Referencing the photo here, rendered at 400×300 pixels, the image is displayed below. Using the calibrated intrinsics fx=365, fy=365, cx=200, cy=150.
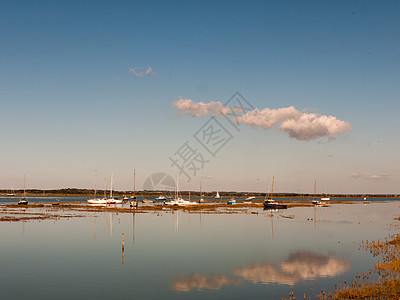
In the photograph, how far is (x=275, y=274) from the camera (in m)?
33.5

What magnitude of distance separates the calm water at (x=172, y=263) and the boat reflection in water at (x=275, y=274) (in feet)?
0.27

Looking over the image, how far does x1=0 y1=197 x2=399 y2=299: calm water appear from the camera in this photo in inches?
1121

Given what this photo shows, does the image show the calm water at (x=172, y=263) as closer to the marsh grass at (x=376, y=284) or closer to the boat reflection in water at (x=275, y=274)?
the boat reflection in water at (x=275, y=274)

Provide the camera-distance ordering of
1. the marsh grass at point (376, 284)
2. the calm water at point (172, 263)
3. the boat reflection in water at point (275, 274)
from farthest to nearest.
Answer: the boat reflection in water at point (275, 274)
the calm water at point (172, 263)
the marsh grass at point (376, 284)

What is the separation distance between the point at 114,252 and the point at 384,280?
1157 inches

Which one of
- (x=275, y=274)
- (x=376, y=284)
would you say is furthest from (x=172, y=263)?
(x=376, y=284)

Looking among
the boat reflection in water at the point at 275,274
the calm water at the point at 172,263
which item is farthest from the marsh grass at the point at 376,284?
the boat reflection in water at the point at 275,274

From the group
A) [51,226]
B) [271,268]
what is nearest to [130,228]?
[51,226]

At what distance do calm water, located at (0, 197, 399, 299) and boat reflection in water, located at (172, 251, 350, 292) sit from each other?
0.08 m

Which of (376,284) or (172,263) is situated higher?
(376,284)

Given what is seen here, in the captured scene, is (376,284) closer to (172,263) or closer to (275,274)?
(275,274)

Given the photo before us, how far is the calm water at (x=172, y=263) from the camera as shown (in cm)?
2848

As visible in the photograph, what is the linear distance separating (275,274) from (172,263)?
11.2m

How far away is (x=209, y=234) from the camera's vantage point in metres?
63.2
